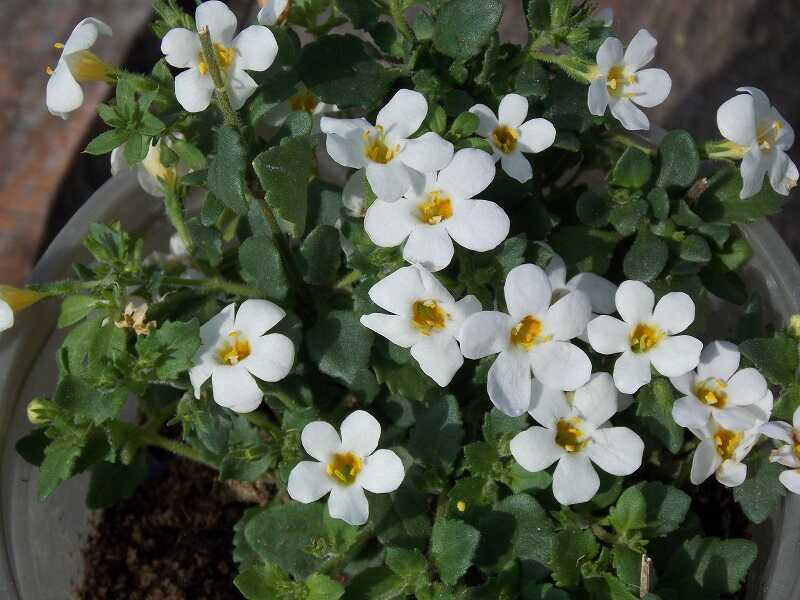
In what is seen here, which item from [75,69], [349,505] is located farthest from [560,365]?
[75,69]

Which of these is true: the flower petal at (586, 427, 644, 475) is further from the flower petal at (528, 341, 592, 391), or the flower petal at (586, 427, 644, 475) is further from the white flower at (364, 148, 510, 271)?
the white flower at (364, 148, 510, 271)

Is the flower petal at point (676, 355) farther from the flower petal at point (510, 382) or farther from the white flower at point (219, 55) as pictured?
the white flower at point (219, 55)

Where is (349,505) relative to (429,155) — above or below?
below

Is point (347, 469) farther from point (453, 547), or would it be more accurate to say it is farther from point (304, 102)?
point (304, 102)

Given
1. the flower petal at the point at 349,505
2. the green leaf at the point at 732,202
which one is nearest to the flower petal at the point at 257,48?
the flower petal at the point at 349,505

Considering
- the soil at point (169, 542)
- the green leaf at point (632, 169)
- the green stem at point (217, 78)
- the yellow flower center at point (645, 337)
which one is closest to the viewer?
the green stem at point (217, 78)
